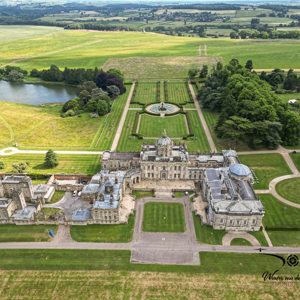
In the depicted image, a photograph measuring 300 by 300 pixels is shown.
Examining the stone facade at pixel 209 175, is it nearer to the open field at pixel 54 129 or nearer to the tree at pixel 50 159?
the tree at pixel 50 159

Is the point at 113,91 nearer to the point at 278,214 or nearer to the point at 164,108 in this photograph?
the point at 164,108

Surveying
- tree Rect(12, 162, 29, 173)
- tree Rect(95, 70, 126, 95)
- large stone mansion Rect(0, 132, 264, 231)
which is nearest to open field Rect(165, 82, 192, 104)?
tree Rect(95, 70, 126, 95)

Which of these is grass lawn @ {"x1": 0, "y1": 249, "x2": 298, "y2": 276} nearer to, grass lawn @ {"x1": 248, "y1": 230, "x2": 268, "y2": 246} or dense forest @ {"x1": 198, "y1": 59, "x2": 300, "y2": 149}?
grass lawn @ {"x1": 248, "y1": 230, "x2": 268, "y2": 246}

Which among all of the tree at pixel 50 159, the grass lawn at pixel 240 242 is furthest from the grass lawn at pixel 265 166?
the tree at pixel 50 159

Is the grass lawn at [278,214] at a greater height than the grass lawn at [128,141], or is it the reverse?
the grass lawn at [128,141]

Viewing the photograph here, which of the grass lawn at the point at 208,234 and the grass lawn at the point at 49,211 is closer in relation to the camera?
the grass lawn at the point at 208,234

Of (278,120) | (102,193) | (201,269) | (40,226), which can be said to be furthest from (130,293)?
(278,120)

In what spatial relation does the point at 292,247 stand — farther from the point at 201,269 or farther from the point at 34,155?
the point at 34,155
